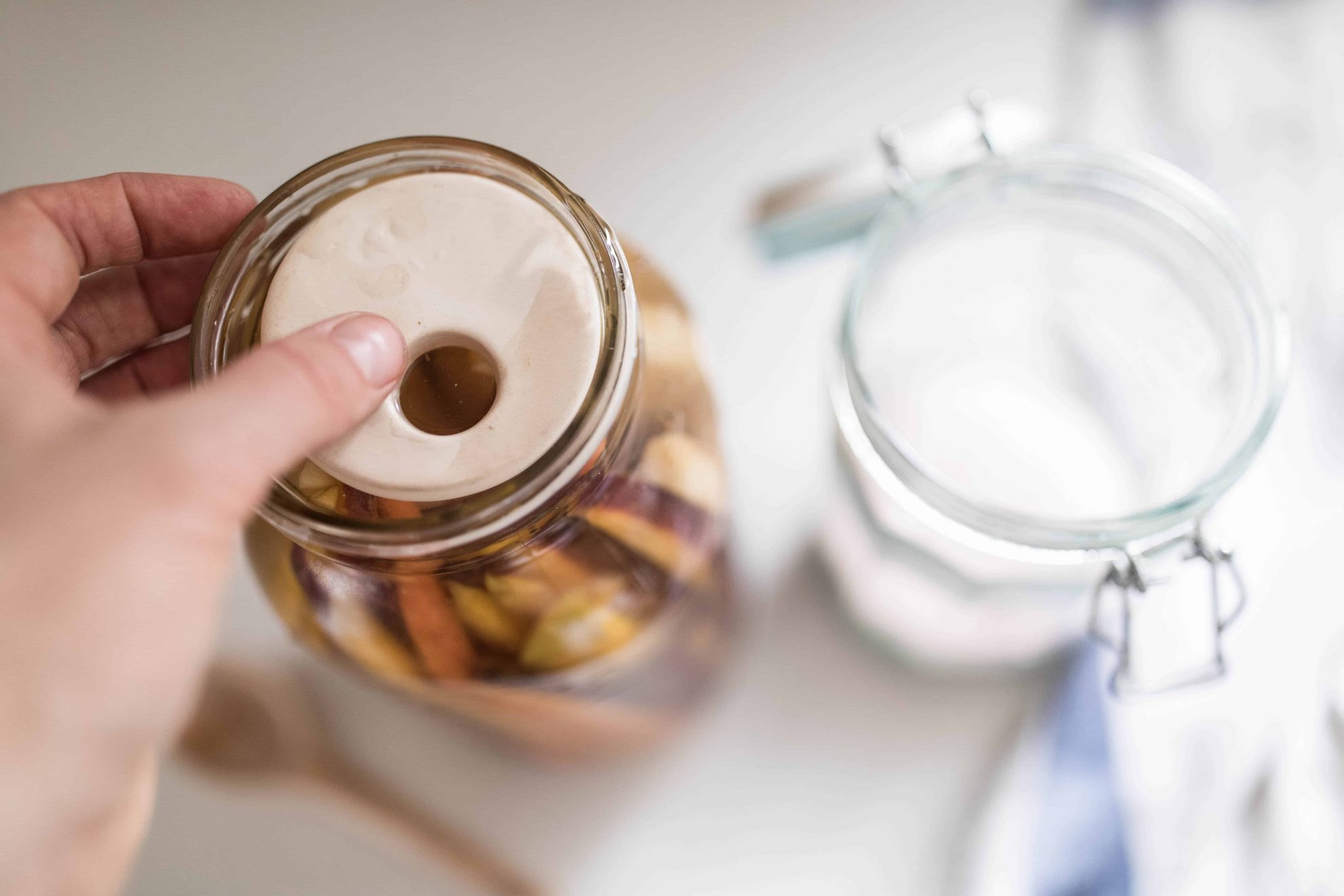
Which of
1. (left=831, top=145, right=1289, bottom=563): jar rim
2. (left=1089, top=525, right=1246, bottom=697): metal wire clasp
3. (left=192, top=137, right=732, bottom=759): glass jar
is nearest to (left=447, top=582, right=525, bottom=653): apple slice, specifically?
(left=192, top=137, right=732, bottom=759): glass jar

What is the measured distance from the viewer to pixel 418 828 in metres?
0.41

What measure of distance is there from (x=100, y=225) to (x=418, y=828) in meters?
0.27

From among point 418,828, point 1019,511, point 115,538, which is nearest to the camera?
point 115,538

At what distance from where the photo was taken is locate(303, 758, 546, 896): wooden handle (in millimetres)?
405

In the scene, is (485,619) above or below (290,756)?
above

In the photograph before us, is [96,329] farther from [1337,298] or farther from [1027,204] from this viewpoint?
[1337,298]

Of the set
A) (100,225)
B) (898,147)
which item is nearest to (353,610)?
(100,225)

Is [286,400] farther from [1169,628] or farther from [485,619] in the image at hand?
[1169,628]

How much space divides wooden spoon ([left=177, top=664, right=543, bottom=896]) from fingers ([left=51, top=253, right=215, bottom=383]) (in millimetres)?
172

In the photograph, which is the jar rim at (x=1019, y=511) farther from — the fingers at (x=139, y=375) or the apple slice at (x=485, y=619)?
the fingers at (x=139, y=375)

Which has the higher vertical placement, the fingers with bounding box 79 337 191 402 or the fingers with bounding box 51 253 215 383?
the fingers with bounding box 51 253 215 383

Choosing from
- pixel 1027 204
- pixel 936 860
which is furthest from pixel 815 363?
pixel 936 860

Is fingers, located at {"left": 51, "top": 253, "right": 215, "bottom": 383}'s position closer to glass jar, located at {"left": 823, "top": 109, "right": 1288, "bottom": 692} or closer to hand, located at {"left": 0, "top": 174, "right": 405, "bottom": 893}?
hand, located at {"left": 0, "top": 174, "right": 405, "bottom": 893}

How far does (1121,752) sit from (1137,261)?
0.19m
